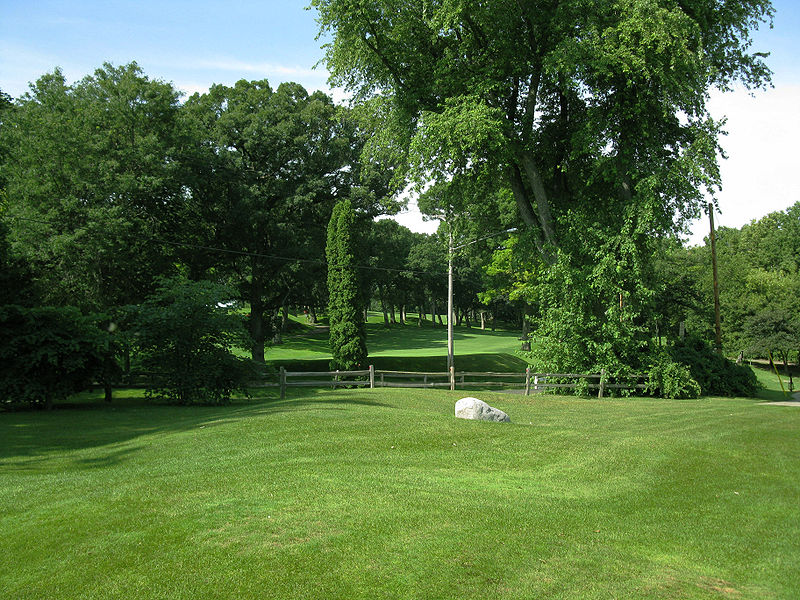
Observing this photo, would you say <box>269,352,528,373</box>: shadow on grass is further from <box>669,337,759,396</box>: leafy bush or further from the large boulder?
the large boulder

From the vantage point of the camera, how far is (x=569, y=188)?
2702cm

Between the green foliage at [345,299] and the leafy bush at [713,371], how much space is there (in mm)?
14374

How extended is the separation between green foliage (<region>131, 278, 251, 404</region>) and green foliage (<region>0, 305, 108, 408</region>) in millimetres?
1462

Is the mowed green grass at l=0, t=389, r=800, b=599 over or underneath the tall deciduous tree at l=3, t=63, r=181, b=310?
underneath

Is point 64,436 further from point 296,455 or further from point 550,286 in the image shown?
point 550,286

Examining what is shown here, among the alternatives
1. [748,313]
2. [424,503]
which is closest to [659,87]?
[424,503]

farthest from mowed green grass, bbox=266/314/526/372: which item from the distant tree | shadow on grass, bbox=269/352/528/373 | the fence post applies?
the distant tree

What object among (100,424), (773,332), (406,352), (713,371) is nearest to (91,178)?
(100,424)

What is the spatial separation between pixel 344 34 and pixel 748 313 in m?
42.6

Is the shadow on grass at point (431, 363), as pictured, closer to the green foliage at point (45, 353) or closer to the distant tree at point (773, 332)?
the distant tree at point (773, 332)

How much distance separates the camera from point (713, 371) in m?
26.3

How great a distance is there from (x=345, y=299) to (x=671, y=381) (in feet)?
48.9

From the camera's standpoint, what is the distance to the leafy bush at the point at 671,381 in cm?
2333

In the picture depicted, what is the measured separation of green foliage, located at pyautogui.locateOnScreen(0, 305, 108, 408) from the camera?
1505 centimetres
